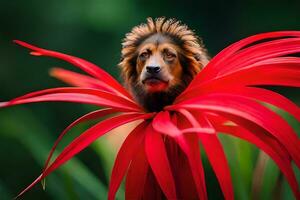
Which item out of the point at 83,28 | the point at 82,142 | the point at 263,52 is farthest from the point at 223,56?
the point at 83,28

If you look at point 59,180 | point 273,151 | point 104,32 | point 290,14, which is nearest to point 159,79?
point 273,151

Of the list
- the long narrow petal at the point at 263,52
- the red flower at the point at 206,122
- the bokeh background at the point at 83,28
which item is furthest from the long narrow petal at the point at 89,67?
the bokeh background at the point at 83,28

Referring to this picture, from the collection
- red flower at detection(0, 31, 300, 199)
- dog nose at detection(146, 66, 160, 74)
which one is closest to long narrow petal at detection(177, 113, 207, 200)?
red flower at detection(0, 31, 300, 199)

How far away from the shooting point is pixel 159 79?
53 centimetres

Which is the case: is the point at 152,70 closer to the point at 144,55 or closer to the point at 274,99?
the point at 144,55

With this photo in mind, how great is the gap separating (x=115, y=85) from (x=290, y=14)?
122 centimetres

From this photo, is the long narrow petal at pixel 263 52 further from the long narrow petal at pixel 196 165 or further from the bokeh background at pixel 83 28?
the bokeh background at pixel 83 28

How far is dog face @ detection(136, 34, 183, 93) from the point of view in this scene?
524mm

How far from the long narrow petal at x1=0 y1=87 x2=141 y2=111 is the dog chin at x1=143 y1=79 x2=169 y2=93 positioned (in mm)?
71

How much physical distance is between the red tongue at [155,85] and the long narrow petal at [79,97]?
0.07 metres

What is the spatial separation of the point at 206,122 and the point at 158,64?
157 mm

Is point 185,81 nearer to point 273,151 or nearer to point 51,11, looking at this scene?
point 273,151

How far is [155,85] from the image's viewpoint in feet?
1.73

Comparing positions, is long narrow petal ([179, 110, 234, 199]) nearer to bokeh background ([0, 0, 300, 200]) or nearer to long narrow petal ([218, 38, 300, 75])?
long narrow petal ([218, 38, 300, 75])
